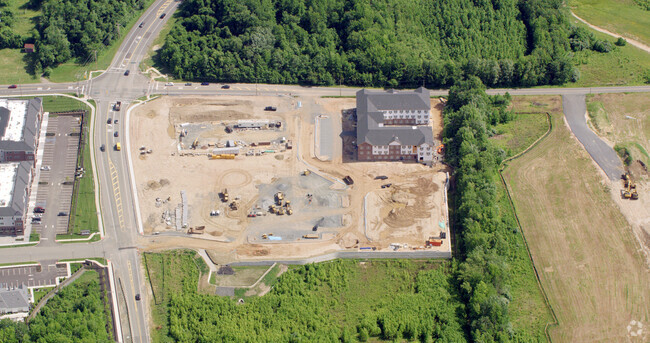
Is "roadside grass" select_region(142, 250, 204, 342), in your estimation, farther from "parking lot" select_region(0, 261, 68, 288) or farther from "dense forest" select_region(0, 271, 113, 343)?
"parking lot" select_region(0, 261, 68, 288)

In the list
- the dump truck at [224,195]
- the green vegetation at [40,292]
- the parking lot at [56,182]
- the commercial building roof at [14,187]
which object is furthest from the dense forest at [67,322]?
the dump truck at [224,195]

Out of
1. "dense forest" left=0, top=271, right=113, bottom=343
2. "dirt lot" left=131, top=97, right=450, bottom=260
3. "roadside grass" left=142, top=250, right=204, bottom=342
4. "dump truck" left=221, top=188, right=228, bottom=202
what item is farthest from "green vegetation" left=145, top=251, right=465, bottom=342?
"dump truck" left=221, top=188, right=228, bottom=202

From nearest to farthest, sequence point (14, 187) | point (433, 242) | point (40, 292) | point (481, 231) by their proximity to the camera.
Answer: point (40, 292), point (481, 231), point (433, 242), point (14, 187)

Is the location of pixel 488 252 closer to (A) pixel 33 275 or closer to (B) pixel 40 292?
(B) pixel 40 292

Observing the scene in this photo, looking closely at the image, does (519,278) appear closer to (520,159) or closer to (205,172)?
(520,159)

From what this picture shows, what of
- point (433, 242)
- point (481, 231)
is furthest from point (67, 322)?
point (481, 231)
